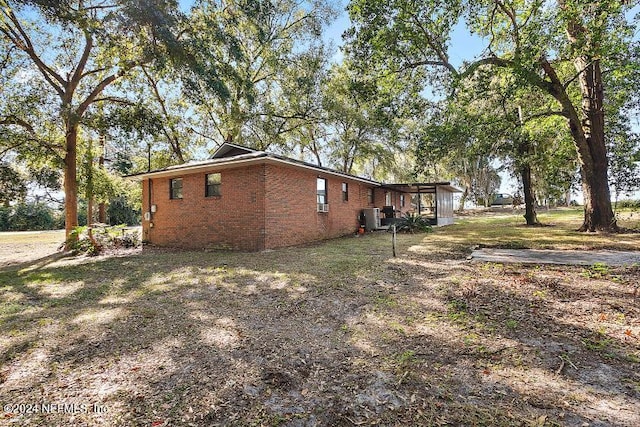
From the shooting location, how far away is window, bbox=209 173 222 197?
11008mm

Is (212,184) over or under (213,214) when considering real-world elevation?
over

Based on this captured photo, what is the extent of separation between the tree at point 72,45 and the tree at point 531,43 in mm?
6311

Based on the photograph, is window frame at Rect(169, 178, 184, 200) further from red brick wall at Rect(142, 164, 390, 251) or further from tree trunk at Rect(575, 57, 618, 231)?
tree trunk at Rect(575, 57, 618, 231)

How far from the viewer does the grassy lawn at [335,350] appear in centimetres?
220

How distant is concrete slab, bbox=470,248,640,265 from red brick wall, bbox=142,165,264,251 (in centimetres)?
643

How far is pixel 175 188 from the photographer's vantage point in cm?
1235

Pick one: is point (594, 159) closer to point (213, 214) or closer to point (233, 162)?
point (233, 162)

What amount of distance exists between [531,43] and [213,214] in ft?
35.7

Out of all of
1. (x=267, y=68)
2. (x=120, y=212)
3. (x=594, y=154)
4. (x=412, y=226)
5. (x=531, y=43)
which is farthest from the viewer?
(x=120, y=212)

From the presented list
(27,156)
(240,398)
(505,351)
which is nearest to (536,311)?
(505,351)

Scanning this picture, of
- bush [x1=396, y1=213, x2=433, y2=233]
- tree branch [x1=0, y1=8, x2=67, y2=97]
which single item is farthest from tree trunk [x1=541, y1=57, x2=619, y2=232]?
tree branch [x1=0, y1=8, x2=67, y2=97]

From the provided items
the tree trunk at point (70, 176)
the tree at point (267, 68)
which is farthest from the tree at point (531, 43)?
the tree trunk at point (70, 176)

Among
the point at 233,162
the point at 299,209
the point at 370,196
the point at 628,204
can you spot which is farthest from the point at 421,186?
the point at 233,162

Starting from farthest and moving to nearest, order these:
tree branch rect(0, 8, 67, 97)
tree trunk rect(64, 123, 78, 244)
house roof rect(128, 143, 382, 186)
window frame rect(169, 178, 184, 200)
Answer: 1. window frame rect(169, 178, 184, 200)
2. tree trunk rect(64, 123, 78, 244)
3. tree branch rect(0, 8, 67, 97)
4. house roof rect(128, 143, 382, 186)
